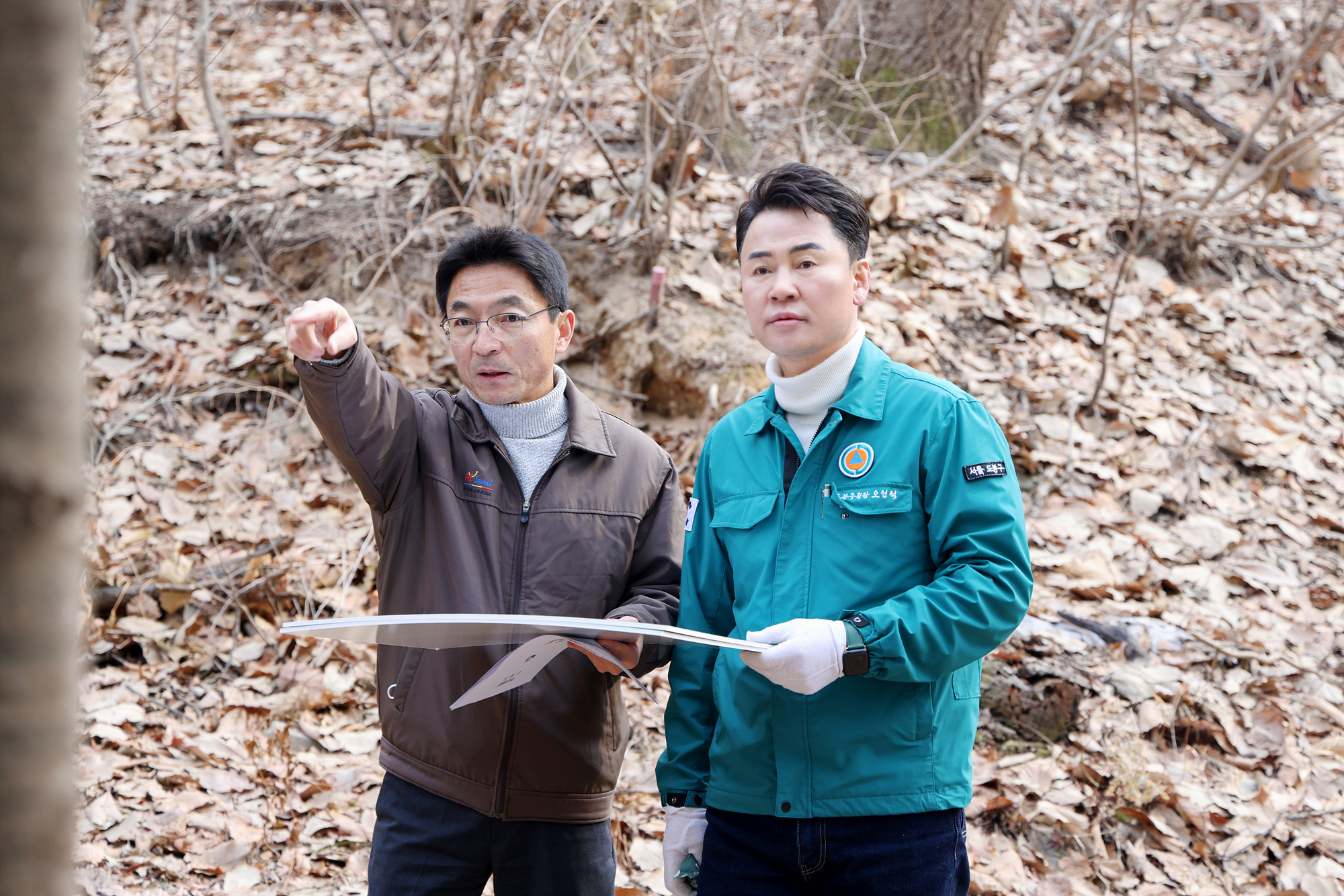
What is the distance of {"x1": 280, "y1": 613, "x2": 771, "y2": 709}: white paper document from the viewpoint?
1.64m

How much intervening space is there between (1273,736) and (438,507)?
3.27 metres

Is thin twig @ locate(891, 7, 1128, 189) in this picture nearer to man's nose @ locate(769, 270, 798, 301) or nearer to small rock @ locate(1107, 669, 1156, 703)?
small rock @ locate(1107, 669, 1156, 703)

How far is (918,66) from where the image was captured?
6488 millimetres

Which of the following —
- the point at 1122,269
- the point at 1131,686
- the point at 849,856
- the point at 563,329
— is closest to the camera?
the point at 849,856

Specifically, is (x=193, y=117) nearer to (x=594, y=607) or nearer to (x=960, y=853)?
(x=594, y=607)

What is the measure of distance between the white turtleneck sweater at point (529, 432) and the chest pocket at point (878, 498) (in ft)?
2.53

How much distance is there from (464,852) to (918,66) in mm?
6022

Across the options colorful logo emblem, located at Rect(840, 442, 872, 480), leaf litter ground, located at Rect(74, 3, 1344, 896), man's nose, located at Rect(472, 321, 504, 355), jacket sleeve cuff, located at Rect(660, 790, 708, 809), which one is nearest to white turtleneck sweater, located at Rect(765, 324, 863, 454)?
colorful logo emblem, located at Rect(840, 442, 872, 480)

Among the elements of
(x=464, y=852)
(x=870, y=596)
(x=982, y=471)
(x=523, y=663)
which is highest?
(x=982, y=471)

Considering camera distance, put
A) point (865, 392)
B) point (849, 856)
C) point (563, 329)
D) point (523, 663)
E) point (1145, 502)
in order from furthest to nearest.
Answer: point (1145, 502) → point (563, 329) → point (865, 392) → point (523, 663) → point (849, 856)

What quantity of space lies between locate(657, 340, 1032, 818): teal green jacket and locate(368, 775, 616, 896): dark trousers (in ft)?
0.97

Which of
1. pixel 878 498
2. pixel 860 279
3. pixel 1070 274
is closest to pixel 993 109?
pixel 1070 274

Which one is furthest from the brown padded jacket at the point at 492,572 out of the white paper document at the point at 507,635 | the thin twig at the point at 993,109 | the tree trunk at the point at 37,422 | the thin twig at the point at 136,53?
the thin twig at the point at 136,53

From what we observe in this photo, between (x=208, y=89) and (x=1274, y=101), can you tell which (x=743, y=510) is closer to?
(x=1274, y=101)
